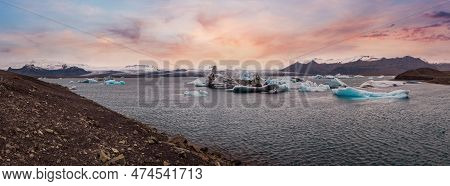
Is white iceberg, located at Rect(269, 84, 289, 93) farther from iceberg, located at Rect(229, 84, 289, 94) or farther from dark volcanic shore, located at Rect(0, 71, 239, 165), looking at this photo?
dark volcanic shore, located at Rect(0, 71, 239, 165)

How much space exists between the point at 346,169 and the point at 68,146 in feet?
26.4

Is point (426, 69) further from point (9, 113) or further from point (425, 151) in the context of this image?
point (9, 113)

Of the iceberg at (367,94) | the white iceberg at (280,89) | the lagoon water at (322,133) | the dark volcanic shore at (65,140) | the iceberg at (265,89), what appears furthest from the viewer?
the iceberg at (265,89)

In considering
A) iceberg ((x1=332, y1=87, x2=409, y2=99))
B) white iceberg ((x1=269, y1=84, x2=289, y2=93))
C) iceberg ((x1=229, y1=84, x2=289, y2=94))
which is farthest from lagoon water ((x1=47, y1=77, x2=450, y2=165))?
iceberg ((x1=229, y1=84, x2=289, y2=94))

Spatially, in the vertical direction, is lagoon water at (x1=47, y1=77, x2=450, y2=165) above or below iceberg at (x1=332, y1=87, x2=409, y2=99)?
below

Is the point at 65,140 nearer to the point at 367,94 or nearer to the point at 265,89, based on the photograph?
the point at 367,94

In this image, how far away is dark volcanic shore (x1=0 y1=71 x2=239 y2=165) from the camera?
10711 mm

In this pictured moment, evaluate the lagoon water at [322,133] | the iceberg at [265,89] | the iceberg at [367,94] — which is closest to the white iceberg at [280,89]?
the iceberg at [265,89]

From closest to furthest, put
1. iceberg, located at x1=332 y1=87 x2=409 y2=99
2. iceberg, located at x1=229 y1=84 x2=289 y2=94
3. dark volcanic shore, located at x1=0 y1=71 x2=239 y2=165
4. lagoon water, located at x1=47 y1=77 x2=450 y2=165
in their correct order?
dark volcanic shore, located at x1=0 y1=71 x2=239 y2=165 < lagoon water, located at x1=47 y1=77 x2=450 y2=165 < iceberg, located at x1=332 y1=87 x2=409 y2=99 < iceberg, located at x1=229 y1=84 x2=289 y2=94

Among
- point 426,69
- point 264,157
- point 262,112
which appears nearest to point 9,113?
point 264,157

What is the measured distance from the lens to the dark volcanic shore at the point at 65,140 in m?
10.7

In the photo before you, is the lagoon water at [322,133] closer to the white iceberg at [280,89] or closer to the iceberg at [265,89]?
the white iceberg at [280,89]

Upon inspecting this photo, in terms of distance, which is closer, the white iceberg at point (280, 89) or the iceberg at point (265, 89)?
the white iceberg at point (280, 89)

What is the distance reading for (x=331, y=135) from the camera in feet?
74.3
